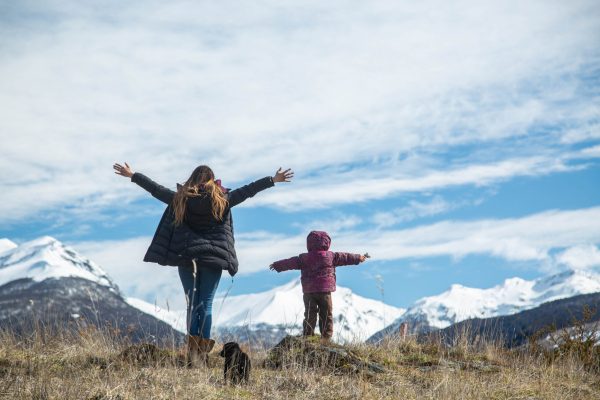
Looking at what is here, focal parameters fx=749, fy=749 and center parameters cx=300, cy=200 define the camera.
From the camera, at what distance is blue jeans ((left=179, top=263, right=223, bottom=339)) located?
9.57 meters

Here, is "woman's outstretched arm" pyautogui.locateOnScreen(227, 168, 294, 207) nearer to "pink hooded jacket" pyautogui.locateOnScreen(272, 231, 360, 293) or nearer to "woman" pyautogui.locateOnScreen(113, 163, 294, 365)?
"woman" pyautogui.locateOnScreen(113, 163, 294, 365)

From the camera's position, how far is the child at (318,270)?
12.7 m

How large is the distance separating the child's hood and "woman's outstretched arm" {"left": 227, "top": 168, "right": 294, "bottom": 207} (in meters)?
2.31

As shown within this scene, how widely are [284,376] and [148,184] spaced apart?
3300 mm

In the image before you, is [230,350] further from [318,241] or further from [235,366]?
[318,241]

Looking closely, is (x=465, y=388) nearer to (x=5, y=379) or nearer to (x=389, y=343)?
(x=389, y=343)

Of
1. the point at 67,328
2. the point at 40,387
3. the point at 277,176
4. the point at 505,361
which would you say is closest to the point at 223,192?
the point at 277,176

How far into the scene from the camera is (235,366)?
27.6 feet

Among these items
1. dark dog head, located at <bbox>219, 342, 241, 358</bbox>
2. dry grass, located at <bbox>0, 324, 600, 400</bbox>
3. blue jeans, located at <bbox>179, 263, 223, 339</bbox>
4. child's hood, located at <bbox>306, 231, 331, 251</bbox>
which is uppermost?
child's hood, located at <bbox>306, 231, 331, 251</bbox>

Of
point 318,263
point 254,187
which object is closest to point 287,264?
point 318,263

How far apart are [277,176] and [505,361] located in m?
4.55

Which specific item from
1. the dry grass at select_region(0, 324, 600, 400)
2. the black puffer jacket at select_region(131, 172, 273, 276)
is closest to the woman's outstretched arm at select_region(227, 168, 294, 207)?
the black puffer jacket at select_region(131, 172, 273, 276)

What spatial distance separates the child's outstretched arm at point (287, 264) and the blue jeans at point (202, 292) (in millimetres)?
2961

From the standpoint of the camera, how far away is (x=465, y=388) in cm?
830
